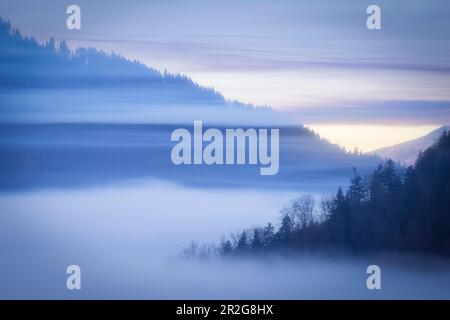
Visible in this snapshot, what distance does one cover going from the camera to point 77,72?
7395 mm

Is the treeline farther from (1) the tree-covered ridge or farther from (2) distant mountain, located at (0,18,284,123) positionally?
(1) the tree-covered ridge

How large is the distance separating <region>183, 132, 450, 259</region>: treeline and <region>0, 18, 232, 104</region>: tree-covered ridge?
835 millimetres

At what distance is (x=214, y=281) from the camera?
737 centimetres

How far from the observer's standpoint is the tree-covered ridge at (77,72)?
737 cm

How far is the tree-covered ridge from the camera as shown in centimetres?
737

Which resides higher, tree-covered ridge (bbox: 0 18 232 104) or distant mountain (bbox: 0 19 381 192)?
tree-covered ridge (bbox: 0 18 232 104)

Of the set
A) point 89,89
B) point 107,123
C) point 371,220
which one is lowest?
point 371,220

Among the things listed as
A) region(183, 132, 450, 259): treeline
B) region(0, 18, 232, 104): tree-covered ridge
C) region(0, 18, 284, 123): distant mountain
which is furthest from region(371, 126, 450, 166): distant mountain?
region(0, 18, 232, 104): tree-covered ridge

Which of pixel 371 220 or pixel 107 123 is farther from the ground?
pixel 107 123

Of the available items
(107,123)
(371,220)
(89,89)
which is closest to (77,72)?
(89,89)

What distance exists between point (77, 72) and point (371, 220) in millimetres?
1915

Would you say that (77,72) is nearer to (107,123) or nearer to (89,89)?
(89,89)

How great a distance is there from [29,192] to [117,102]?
0.73m

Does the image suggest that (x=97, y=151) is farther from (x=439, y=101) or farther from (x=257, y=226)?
(x=439, y=101)
